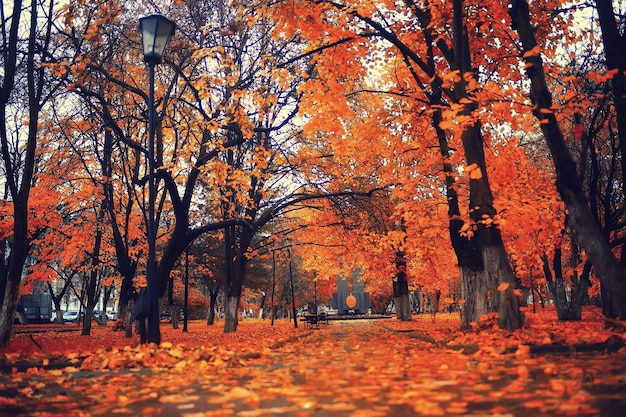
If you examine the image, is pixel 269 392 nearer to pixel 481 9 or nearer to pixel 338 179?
pixel 481 9

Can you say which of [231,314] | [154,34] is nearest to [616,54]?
[154,34]

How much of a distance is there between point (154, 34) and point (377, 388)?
8732 millimetres

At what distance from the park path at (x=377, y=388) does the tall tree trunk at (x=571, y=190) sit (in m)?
2.14

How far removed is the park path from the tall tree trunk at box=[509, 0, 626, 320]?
7.02 feet

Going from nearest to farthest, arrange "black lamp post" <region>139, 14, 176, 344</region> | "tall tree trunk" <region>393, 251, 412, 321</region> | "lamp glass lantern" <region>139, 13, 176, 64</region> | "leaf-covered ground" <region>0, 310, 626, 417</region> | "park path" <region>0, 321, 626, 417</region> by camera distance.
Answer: "park path" <region>0, 321, 626, 417</region> → "leaf-covered ground" <region>0, 310, 626, 417</region> → "black lamp post" <region>139, 14, 176, 344</region> → "lamp glass lantern" <region>139, 13, 176, 64</region> → "tall tree trunk" <region>393, 251, 412, 321</region>

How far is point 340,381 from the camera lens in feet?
19.8

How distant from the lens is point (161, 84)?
63.4 feet

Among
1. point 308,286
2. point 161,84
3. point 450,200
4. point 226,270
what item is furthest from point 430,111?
point 308,286

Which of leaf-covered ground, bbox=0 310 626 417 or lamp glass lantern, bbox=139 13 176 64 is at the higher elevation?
lamp glass lantern, bbox=139 13 176 64

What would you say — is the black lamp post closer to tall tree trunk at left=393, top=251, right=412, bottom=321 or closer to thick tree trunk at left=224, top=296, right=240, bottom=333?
thick tree trunk at left=224, top=296, right=240, bottom=333

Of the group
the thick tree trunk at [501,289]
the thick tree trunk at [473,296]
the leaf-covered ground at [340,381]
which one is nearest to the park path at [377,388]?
the leaf-covered ground at [340,381]

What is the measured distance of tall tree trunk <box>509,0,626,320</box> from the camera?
8891mm

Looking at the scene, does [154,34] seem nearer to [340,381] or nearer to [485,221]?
[485,221]

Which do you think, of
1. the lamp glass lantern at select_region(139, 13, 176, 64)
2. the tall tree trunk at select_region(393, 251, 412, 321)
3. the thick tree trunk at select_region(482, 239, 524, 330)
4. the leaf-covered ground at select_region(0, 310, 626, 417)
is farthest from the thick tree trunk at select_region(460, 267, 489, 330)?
the tall tree trunk at select_region(393, 251, 412, 321)
